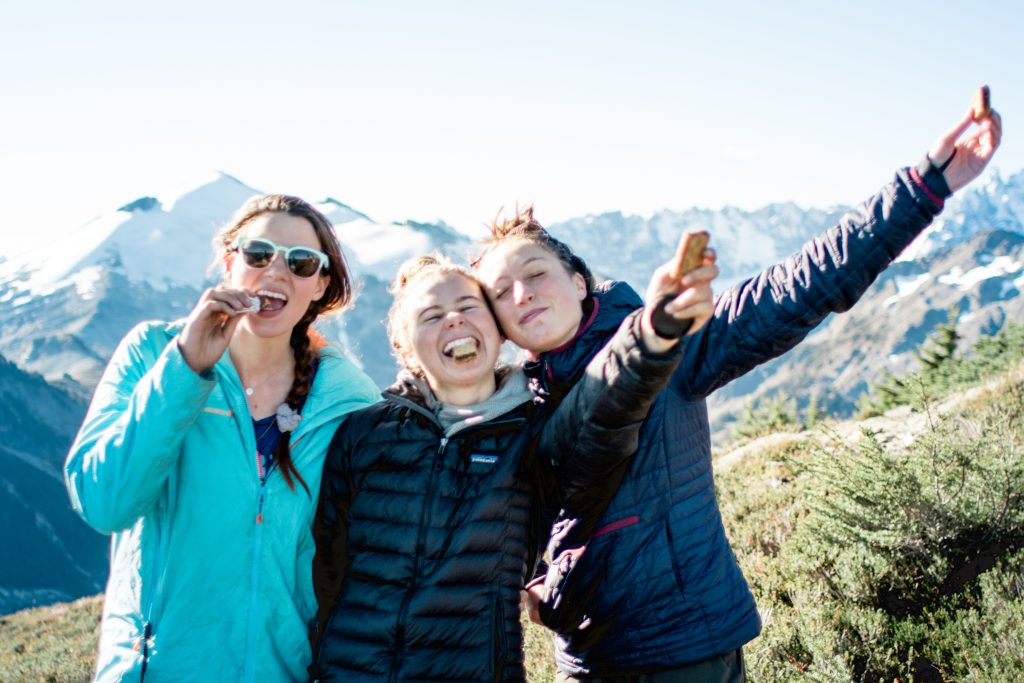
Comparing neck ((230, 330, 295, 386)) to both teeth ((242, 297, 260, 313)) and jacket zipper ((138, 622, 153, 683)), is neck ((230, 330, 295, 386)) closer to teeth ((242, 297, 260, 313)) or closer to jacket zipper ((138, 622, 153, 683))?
teeth ((242, 297, 260, 313))

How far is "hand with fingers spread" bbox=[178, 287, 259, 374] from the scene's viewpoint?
233 cm

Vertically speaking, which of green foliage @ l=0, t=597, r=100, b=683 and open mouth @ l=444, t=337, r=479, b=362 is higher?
open mouth @ l=444, t=337, r=479, b=362

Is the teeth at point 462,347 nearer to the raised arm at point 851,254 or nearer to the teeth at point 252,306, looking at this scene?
the teeth at point 252,306

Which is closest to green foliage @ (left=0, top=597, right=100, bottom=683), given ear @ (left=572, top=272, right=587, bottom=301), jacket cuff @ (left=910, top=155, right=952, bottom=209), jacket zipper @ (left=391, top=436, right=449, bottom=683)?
jacket zipper @ (left=391, top=436, right=449, bottom=683)

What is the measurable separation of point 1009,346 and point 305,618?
16.4 meters

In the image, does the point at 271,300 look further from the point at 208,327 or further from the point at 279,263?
the point at 208,327

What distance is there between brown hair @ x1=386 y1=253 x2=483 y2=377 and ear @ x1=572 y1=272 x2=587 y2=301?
0.36 meters

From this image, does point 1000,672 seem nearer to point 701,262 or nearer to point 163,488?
point 701,262

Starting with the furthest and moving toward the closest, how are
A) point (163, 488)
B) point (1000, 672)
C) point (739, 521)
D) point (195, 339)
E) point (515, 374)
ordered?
point (739, 521) → point (1000, 672) → point (515, 374) → point (163, 488) → point (195, 339)

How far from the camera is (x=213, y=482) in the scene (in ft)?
8.15

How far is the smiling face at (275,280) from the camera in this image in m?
2.79

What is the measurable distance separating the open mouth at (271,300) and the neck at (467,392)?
642 mm

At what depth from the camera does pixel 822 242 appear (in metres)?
2.36

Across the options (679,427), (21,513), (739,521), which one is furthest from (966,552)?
(21,513)
